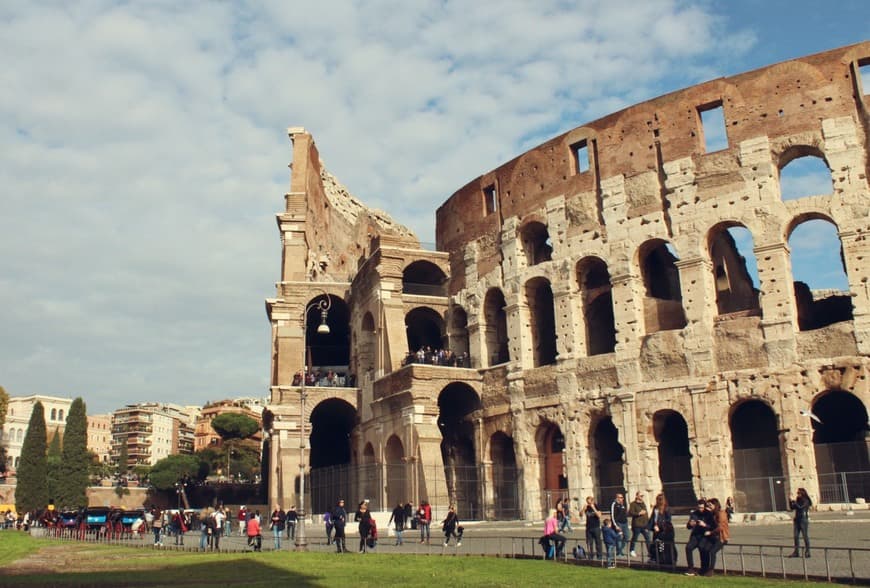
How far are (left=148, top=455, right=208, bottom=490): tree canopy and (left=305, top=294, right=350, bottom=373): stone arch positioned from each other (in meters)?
24.8

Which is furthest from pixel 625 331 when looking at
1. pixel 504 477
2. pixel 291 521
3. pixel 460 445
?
pixel 291 521

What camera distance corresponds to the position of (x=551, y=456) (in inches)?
1142

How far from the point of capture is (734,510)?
23.5 m

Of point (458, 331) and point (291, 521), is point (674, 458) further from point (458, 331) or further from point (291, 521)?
point (291, 521)

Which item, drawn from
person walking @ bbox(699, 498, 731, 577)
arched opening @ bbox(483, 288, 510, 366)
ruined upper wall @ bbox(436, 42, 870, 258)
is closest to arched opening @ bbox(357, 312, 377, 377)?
arched opening @ bbox(483, 288, 510, 366)

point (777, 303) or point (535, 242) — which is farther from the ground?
point (535, 242)

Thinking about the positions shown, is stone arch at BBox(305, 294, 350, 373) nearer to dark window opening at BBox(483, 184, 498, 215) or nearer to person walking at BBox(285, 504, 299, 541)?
dark window opening at BBox(483, 184, 498, 215)

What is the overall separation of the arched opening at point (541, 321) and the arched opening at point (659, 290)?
3490 millimetres

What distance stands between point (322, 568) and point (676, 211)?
54.0ft

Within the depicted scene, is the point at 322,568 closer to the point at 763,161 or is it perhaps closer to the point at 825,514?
the point at 825,514

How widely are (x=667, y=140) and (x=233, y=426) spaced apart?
2107 inches

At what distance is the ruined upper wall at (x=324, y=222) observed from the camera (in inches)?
1606

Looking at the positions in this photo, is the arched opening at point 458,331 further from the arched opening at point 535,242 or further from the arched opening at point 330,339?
the arched opening at point 330,339

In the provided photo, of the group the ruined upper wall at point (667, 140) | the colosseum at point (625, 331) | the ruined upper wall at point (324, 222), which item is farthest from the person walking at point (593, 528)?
the ruined upper wall at point (324, 222)
